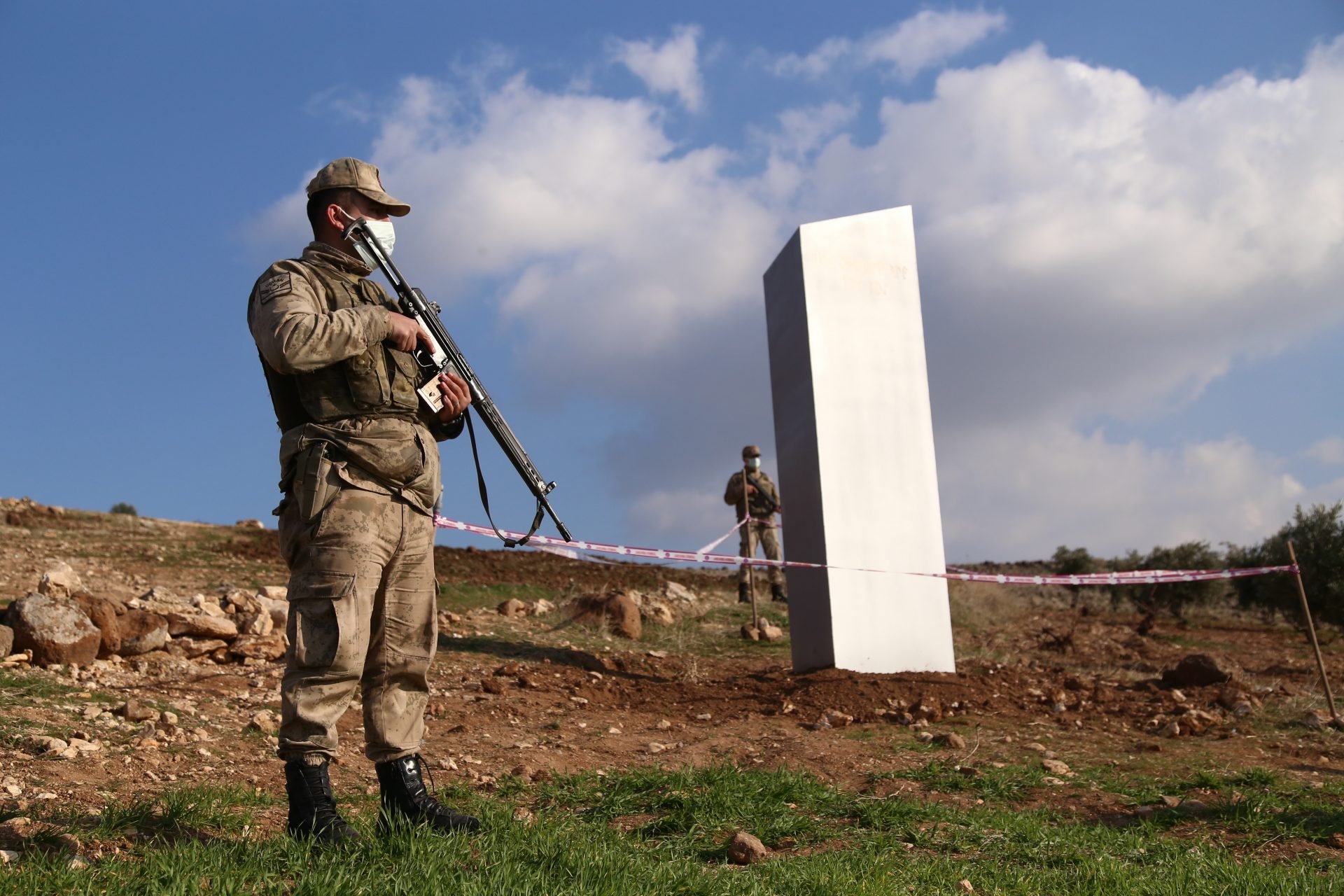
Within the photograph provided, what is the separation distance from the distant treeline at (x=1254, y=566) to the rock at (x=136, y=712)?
422 inches

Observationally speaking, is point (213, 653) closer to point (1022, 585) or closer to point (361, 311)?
point (361, 311)

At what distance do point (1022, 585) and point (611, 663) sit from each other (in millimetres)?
13728

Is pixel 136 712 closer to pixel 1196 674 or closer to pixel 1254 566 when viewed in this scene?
pixel 1196 674

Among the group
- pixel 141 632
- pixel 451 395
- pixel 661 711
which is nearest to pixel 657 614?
pixel 661 711

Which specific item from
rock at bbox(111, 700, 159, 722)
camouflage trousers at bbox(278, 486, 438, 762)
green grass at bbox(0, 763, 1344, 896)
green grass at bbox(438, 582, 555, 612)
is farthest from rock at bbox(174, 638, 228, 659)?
camouflage trousers at bbox(278, 486, 438, 762)

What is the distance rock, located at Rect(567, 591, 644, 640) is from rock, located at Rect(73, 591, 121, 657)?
4406 mm

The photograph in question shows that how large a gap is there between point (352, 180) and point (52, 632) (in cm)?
468

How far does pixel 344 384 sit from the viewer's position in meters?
3.44

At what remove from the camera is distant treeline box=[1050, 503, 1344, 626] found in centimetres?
1345

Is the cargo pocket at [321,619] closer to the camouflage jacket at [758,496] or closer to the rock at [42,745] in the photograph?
the rock at [42,745]

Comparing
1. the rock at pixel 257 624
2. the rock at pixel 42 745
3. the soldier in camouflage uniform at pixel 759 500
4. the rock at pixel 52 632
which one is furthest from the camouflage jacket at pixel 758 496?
the rock at pixel 42 745

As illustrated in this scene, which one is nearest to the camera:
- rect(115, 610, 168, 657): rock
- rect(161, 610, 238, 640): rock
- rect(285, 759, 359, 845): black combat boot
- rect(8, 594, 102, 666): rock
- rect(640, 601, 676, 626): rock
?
rect(285, 759, 359, 845): black combat boot

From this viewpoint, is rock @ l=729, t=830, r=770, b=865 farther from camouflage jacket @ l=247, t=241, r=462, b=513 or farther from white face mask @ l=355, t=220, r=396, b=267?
white face mask @ l=355, t=220, r=396, b=267

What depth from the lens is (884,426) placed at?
8656 millimetres
